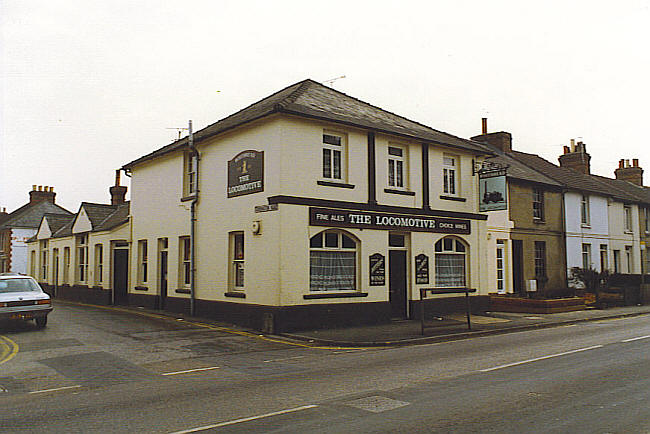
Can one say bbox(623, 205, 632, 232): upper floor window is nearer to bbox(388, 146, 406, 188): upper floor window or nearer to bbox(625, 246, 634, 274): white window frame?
bbox(625, 246, 634, 274): white window frame

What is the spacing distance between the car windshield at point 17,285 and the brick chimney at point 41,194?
39.8m

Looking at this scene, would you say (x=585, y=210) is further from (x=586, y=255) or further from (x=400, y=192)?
(x=400, y=192)

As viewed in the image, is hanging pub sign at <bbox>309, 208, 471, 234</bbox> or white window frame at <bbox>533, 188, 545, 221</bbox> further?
white window frame at <bbox>533, 188, 545, 221</bbox>

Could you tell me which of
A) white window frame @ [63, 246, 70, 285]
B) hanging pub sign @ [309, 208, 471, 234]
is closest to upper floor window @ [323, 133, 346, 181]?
hanging pub sign @ [309, 208, 471, 234]

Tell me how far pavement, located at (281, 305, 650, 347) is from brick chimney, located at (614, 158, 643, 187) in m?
25.8

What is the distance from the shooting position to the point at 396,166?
19.7 metres

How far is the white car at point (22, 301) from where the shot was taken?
16.2 meters

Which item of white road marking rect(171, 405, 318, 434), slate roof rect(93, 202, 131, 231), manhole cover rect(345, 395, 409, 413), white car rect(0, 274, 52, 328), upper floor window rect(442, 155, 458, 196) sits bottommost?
manhole cover rect(345, 395, 409, 413)

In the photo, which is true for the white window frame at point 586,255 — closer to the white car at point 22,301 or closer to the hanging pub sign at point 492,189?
the hanging pub sign at point 492,189

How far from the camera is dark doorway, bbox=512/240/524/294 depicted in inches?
1041

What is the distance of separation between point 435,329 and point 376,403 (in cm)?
940

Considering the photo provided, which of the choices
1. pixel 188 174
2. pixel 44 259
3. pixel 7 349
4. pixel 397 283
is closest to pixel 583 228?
pixel 397 283

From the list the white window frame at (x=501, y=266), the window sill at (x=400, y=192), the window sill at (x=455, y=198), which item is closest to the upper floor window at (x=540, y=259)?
the white window frame at (x=501, y=266)

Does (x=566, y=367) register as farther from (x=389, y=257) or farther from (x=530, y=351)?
(x=389, y=257)
